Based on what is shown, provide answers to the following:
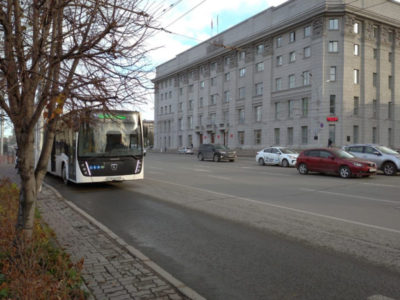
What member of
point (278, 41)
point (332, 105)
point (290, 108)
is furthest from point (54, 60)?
point (278, 41)

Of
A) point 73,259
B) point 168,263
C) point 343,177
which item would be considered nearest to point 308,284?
point 168,263

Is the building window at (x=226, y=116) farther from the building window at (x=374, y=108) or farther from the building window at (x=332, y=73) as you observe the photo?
the building window at (x=374, y=108)

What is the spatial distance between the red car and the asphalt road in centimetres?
506

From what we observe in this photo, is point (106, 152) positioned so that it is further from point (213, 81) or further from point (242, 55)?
point (213, 81)

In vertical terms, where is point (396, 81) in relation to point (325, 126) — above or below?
above

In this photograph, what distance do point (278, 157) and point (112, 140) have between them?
1719 cm

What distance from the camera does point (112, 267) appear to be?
430 cm

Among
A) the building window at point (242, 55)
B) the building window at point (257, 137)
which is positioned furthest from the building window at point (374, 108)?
the building window at point (242, 55)

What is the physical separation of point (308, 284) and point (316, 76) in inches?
1693

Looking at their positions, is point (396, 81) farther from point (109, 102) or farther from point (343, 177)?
point (109, 102)

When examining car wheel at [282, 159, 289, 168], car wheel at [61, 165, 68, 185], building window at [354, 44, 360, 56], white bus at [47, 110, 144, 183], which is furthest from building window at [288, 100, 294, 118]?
car wheel at [61, 165, 68, 185]

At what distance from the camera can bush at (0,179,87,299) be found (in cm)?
312

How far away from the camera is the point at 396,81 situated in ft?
157

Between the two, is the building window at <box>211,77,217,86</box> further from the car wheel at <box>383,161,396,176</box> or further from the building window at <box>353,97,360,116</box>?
the car wheel at <box>383,161,396,176</box>
